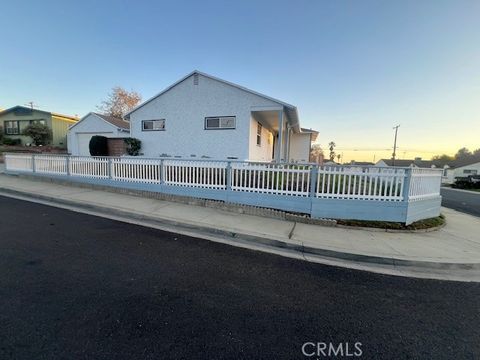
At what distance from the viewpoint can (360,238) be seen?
17.1 feet

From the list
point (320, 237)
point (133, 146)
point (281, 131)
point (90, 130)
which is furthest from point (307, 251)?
point (90, 130)

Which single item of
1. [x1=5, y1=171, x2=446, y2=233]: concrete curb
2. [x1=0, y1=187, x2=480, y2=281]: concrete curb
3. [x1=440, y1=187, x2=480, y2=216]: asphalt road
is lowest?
[x1=440, y1=187, x2=480, y2=216]: asphalt road

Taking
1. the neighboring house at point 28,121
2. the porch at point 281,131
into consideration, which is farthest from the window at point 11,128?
the porch at point 281,131

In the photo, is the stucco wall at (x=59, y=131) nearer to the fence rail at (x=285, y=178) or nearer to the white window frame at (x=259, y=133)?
the fence rail at (x=285, y=178)

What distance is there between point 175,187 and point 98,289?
5.17 meters

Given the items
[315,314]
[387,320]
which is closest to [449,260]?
[387,320]

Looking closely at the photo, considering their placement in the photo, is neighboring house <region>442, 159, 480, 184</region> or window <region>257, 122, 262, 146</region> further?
neighboring house <region>442, 159, 480, 184</region>

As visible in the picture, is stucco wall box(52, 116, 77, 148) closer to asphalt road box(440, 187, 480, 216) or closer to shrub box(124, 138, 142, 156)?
shrub box(124, 138, 142, 156)

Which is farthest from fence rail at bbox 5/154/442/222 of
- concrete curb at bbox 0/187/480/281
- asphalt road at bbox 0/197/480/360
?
asphalt road at bbox 0/197/480/360

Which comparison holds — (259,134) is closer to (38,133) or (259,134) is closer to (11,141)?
(38,133)

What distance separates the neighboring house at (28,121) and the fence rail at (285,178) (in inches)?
975

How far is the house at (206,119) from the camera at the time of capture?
11456mm

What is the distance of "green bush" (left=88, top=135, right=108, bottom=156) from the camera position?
14.9 m

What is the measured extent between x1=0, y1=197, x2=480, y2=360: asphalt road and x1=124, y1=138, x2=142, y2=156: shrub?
A: 390 inches
